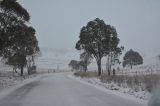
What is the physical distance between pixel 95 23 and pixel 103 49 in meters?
4.82

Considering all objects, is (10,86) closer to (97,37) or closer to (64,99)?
(64,99)

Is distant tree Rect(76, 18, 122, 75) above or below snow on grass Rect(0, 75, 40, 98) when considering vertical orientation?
above

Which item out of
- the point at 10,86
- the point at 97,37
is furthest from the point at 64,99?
the point at 97,37

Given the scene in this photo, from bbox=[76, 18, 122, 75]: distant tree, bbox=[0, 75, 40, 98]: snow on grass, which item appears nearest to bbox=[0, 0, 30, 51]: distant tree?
bbox=[0, 75, 40, 98]: snow on grass

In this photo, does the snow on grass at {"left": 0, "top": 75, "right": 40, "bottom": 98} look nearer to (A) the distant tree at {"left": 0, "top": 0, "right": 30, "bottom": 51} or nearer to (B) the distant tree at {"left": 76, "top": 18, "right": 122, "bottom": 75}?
(A) the distant tree at {"left": 0, "top": 0, "right": 30, "bottom": 51}

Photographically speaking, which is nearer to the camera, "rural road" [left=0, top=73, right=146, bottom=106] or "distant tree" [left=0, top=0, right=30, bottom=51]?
"rural road" [left=0, top=73, right=146, bottom=106]

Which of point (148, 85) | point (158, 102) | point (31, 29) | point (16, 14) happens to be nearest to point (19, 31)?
point (16, 14)

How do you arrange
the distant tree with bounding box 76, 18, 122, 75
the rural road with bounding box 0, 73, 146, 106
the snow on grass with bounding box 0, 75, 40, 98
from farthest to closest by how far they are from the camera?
the distant tree with bounding box 76, 18, 122, 75, the snow on grass with bounding box 0, 75, 40, 98, the rural road with bounding box 0, 73, 146, 106

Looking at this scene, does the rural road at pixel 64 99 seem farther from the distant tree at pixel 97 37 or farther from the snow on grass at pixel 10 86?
the distant tree at pixel 97 37

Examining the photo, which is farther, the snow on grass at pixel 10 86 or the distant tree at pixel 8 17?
the distant tree at pixel 8 17

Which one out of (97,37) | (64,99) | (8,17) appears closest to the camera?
(64,99)

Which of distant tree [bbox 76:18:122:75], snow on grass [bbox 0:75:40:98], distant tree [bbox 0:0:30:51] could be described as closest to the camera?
snow on grass [bbox 0:75:40:98]

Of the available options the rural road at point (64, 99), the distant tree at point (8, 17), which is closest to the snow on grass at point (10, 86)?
the rural road at point (64, 99)

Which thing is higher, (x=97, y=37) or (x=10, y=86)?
(x=97, y=37)
